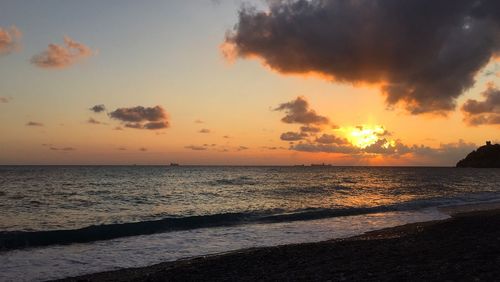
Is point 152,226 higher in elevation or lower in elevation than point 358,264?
lower

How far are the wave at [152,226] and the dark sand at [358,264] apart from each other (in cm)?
972

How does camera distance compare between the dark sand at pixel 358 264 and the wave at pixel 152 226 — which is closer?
the dark sand at pixel 358 264

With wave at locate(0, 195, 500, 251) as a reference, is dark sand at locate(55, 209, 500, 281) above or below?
above

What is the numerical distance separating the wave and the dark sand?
383 inches

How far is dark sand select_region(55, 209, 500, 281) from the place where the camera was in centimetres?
1185

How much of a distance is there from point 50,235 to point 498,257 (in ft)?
73.7

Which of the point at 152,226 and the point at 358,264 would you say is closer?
the point at 358,264

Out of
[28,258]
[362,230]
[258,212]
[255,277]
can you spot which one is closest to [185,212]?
[258,212]

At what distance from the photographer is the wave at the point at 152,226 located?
23891 mm

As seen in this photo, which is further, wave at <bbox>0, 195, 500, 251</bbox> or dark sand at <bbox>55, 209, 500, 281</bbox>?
wave at <bbox>0, 195, 500, 251</bbox>

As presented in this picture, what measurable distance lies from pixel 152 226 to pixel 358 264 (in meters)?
18.4

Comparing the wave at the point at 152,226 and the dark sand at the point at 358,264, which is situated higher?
the dark sand at the point at 358,264

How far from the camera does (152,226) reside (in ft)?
96.0

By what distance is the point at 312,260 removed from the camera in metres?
15.4
